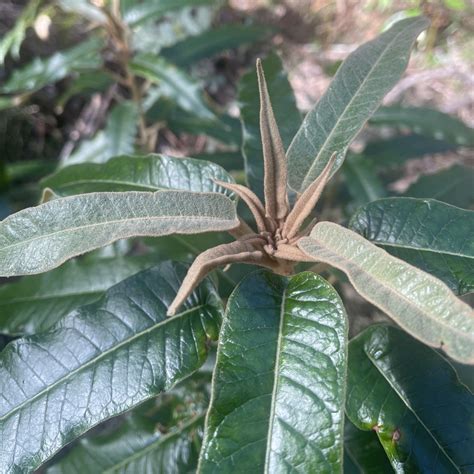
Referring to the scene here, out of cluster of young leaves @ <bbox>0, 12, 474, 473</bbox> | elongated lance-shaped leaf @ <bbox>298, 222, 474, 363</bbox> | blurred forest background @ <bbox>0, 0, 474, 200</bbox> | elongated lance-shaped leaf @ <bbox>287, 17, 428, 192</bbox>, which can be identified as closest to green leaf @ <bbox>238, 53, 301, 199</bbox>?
cluster of young leaves @ <bbox>0, 12, 474, 473</bbox>

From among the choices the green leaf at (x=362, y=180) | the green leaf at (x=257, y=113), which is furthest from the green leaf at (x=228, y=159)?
the green leaf at (x=257, y=113)

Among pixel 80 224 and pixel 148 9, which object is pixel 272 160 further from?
pixel 148 9

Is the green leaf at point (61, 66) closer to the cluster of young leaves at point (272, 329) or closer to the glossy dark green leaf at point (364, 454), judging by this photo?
the cluster of young leaves at point (272, 329)

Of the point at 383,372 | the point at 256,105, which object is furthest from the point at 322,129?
the point at 383,372

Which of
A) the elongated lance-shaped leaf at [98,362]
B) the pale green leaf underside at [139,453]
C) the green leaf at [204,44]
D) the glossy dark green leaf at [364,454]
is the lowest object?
the glossy dark green leaf at [364,454]

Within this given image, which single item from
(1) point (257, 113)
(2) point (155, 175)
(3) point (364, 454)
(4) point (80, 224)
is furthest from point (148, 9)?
(3) point (364, 454)
